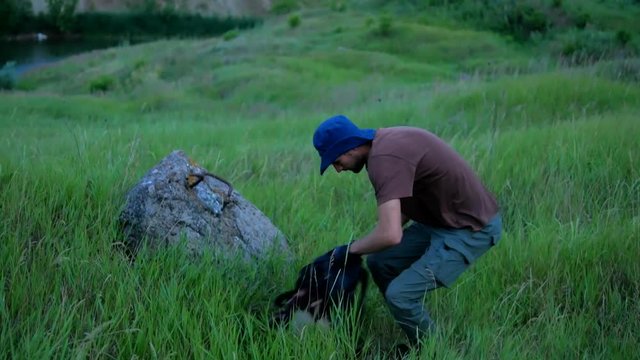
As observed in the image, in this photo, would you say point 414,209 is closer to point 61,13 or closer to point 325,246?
point 325,246

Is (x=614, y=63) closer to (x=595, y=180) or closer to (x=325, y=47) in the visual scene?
(x=595, y=180)

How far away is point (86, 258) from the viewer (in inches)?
142

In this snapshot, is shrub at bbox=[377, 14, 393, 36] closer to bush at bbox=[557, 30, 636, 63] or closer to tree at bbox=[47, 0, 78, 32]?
bush at bbox=[557, 30, 636, 63]

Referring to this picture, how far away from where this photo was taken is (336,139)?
3418mm

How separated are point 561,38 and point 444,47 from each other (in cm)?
491

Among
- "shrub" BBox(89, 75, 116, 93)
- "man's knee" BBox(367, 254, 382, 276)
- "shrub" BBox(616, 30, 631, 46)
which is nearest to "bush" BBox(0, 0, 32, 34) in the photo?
"shrub" BBox(89, 75, 116, 93)

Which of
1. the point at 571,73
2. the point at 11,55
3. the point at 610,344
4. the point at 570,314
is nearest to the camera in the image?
the point at 610,344

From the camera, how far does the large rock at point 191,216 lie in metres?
4.05

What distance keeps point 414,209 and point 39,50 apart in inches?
1892

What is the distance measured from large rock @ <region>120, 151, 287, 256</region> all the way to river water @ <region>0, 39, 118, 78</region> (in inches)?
1376

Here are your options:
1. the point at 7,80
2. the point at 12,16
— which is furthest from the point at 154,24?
the point at 7,80

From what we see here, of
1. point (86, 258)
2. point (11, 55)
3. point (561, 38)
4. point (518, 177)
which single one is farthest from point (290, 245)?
point (11, 55)

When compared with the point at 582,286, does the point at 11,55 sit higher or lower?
lower

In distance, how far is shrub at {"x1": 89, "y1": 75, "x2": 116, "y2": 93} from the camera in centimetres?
2638
